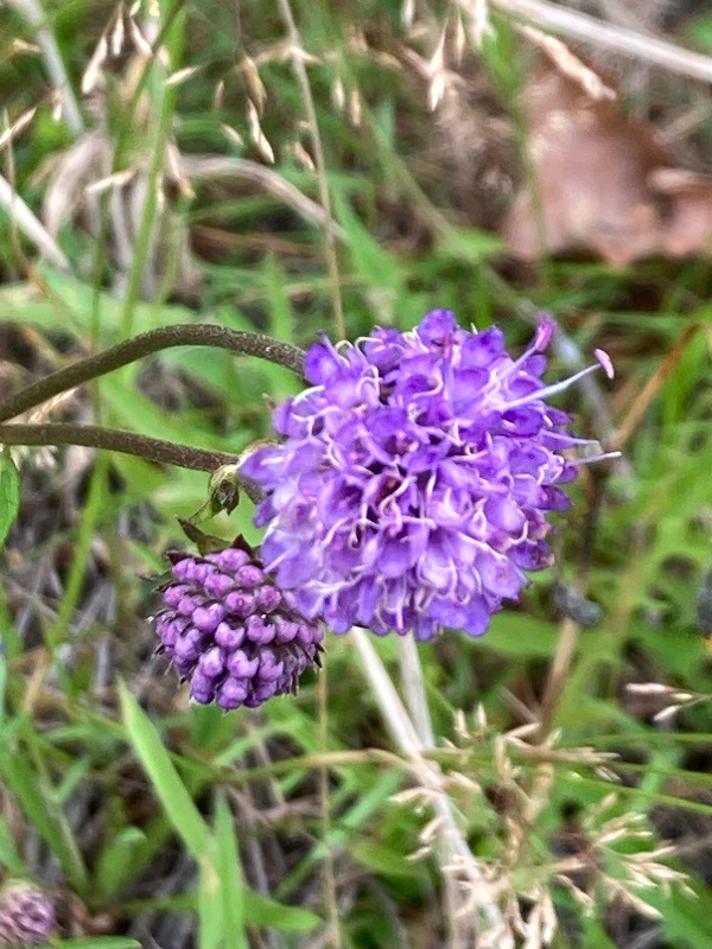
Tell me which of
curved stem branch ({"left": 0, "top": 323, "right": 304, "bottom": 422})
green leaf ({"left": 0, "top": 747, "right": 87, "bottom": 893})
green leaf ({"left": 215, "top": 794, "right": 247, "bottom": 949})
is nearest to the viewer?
curved stem branch ({"left": 0, "top": 323, "right": 304, "bottom": 422})

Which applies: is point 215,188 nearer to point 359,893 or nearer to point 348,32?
point 348,32

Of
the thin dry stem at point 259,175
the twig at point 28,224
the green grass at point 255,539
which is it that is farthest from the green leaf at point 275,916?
the thin dry stem at point 259,175

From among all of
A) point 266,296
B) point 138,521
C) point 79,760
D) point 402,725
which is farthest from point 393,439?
point 266,296

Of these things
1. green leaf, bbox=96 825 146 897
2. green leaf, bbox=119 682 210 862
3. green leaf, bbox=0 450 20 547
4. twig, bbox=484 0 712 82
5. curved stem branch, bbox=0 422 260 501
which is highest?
twig, bbox=484 0 712 82

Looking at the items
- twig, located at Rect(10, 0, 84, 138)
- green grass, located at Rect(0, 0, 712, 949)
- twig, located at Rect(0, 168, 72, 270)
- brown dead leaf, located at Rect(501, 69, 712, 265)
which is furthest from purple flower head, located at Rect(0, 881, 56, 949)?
brown dead leaf, located at Rect(501, 69, 712, 265)

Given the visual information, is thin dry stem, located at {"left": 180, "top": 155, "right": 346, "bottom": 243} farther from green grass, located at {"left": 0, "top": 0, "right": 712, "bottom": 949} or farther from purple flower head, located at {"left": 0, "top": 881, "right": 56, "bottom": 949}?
purple flower head, located at {"left": 0, "top": 881, "right": 56, "bottom": 949}
